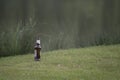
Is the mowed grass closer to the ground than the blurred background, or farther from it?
closer to the ground

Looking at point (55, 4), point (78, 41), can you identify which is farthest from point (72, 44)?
point (55, 4)

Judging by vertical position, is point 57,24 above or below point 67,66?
above

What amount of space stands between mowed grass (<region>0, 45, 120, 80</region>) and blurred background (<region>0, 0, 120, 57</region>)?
1.10m

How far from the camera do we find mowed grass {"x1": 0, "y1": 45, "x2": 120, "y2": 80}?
20.4 ft

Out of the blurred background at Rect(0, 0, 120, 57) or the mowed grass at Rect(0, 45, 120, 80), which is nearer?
the mowed grass at Rect(0, 45, 120, 80)

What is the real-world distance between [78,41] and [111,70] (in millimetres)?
4282

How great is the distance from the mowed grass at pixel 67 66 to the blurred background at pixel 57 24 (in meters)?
1.10

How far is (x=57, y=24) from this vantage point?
13.4 m

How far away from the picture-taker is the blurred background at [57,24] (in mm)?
9188

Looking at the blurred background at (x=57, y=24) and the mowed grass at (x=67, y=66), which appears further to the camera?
the blurred background at (x=57, y=24)

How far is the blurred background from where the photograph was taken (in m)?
9.19

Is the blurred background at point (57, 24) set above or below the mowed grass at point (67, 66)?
above

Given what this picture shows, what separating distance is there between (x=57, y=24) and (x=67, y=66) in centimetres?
642

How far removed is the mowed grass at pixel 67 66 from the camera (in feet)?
20.4
